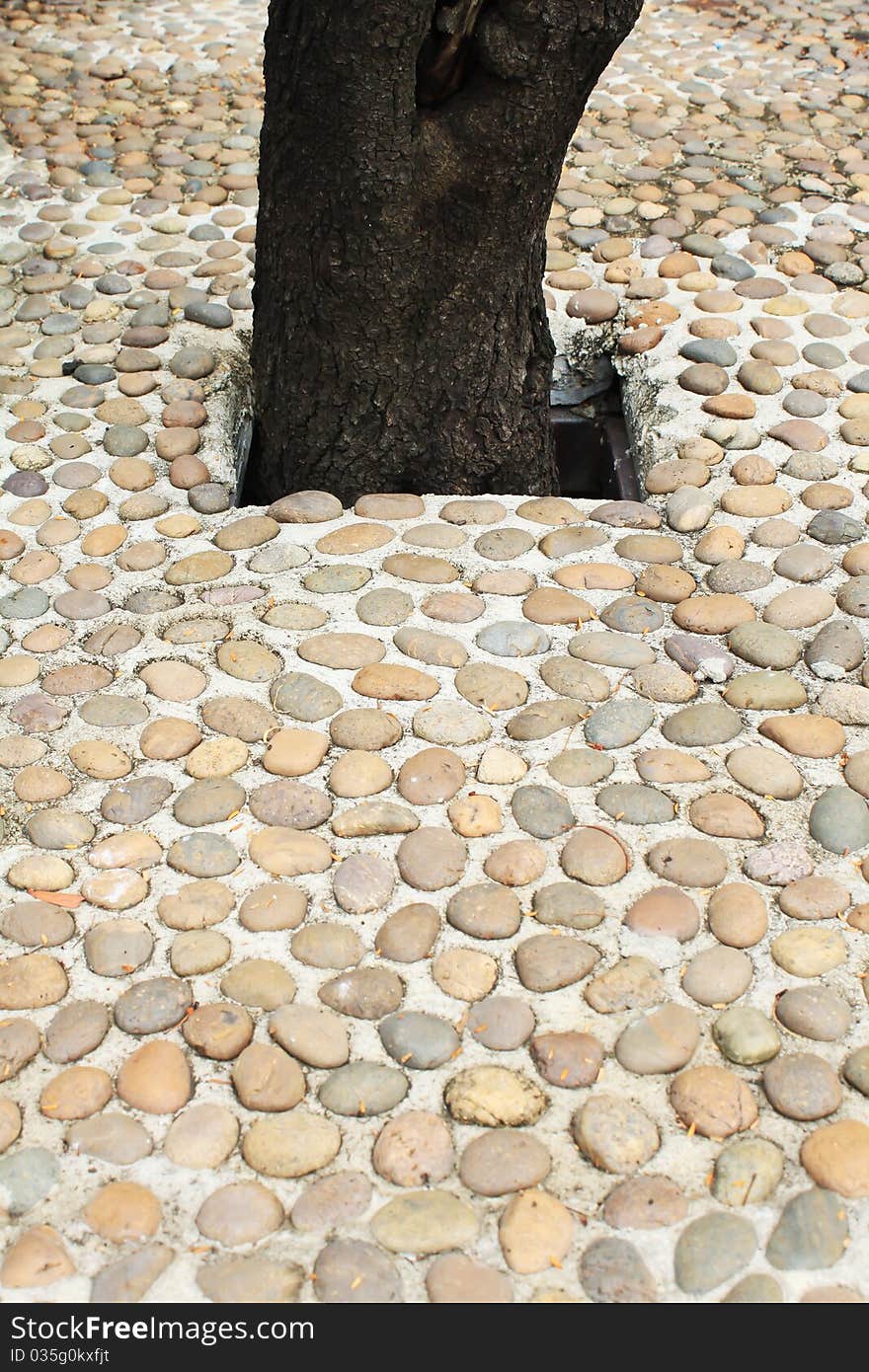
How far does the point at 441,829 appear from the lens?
1.65 m

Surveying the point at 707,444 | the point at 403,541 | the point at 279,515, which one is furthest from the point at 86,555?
the point at 707,444

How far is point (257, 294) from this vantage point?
2.34 meters

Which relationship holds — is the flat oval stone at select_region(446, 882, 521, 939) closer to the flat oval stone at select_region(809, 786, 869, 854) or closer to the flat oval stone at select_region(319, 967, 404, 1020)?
the flat oval stone at select_region(319, 967, 404, 1020)

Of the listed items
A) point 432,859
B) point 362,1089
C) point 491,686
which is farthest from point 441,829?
point 362,1089

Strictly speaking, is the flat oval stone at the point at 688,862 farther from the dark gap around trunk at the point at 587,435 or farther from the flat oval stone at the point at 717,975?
the dark gap around trunk at the point at 587,435

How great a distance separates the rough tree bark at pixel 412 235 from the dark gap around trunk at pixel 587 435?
18 cm

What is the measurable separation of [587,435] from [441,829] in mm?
1420

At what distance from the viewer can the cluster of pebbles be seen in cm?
125

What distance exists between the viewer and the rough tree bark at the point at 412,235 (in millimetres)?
1931

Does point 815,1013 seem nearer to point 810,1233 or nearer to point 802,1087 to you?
point 802,1087

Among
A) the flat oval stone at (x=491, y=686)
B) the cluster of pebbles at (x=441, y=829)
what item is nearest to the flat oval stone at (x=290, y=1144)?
the cluster of pebbles at (x=441, y=829)

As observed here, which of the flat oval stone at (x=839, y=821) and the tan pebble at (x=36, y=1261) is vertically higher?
the flat oval stone at (x=839, y=821)

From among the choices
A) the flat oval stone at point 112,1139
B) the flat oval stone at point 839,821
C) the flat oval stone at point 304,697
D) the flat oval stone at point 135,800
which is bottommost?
the flat oval stone at point 112,1139

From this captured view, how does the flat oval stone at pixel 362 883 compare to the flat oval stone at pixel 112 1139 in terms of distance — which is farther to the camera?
the flat oval stone at pixel 362 883
